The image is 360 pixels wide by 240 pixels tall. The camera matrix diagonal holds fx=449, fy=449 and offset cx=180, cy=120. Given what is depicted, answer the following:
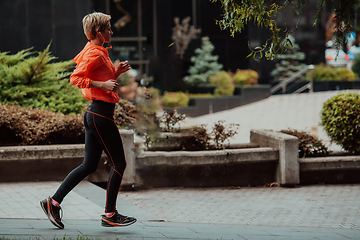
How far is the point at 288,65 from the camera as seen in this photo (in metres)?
24.4

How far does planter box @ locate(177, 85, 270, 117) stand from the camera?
1716cm

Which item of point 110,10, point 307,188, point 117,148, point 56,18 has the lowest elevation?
point 307,188

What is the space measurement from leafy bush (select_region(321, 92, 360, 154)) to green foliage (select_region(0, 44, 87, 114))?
4257 millimetres

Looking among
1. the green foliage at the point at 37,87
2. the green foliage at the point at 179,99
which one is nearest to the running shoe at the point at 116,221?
the green foliage at the point at 37,87

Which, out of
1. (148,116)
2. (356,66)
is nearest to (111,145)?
(148,116)

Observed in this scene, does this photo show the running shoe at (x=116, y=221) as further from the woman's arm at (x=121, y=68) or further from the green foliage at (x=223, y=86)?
the green foliage at (x=223, y=86)

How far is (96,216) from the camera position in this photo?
15.9 feet

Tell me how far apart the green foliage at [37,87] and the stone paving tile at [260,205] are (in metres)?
2.40

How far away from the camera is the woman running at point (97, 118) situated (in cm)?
405

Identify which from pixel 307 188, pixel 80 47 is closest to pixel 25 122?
pixel 307 188

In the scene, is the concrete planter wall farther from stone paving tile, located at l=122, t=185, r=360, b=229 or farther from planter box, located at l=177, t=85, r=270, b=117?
planter box, located at l=177, t=85, r=270, b=117

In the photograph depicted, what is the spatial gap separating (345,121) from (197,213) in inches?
128

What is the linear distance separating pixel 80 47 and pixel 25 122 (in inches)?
232

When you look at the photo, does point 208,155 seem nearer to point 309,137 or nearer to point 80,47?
point 309,137
